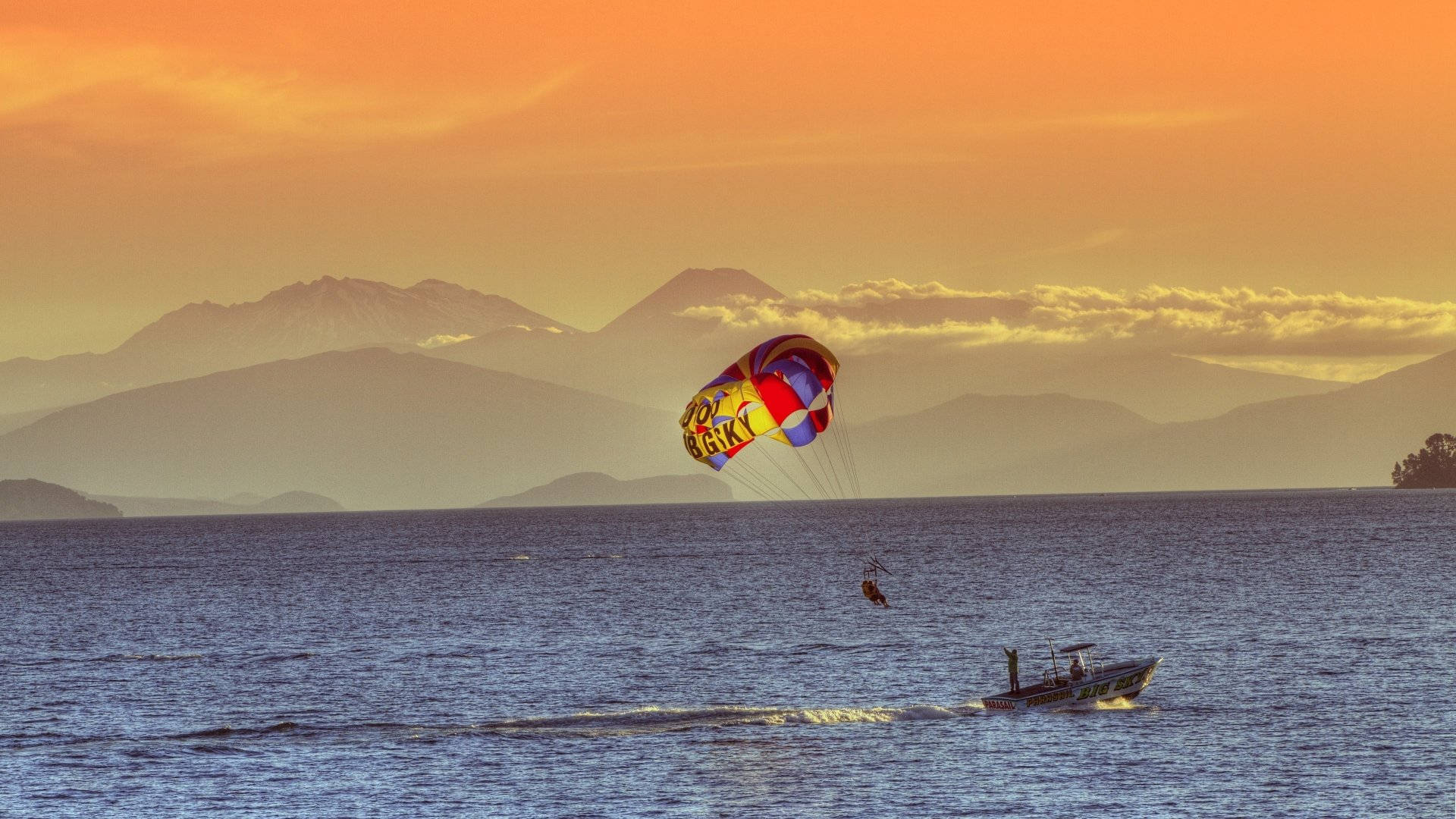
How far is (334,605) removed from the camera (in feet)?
501

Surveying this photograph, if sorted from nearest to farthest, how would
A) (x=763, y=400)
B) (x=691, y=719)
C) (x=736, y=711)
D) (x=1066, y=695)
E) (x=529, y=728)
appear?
1. (x=763, y=400)
2. (x=529, y=728)
3. (x=691, y=719)
4. (x=1066, y=695)
5. (x=736, y=711)

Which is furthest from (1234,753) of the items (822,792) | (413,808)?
(413,808)

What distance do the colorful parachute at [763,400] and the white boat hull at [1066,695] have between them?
1560 centimetres

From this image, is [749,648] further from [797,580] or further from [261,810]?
[797,580]

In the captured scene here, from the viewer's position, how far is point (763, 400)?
7244 cm

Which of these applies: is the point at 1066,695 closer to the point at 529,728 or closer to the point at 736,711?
the point at 736,711

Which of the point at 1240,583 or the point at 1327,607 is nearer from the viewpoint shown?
the point at 1327,607

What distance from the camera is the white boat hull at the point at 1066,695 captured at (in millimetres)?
77125

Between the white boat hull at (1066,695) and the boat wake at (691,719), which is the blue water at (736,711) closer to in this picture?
the boat wake at (691,719)

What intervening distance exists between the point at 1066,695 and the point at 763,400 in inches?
785

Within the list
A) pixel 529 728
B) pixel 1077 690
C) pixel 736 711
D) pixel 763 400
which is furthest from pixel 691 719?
pixel 1077 690

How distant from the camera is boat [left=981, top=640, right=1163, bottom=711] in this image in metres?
77.1

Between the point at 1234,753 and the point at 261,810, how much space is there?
37.2 metres

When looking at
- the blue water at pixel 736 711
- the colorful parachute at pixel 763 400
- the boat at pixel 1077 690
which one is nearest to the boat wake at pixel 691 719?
the blue water at pixel 736 711
